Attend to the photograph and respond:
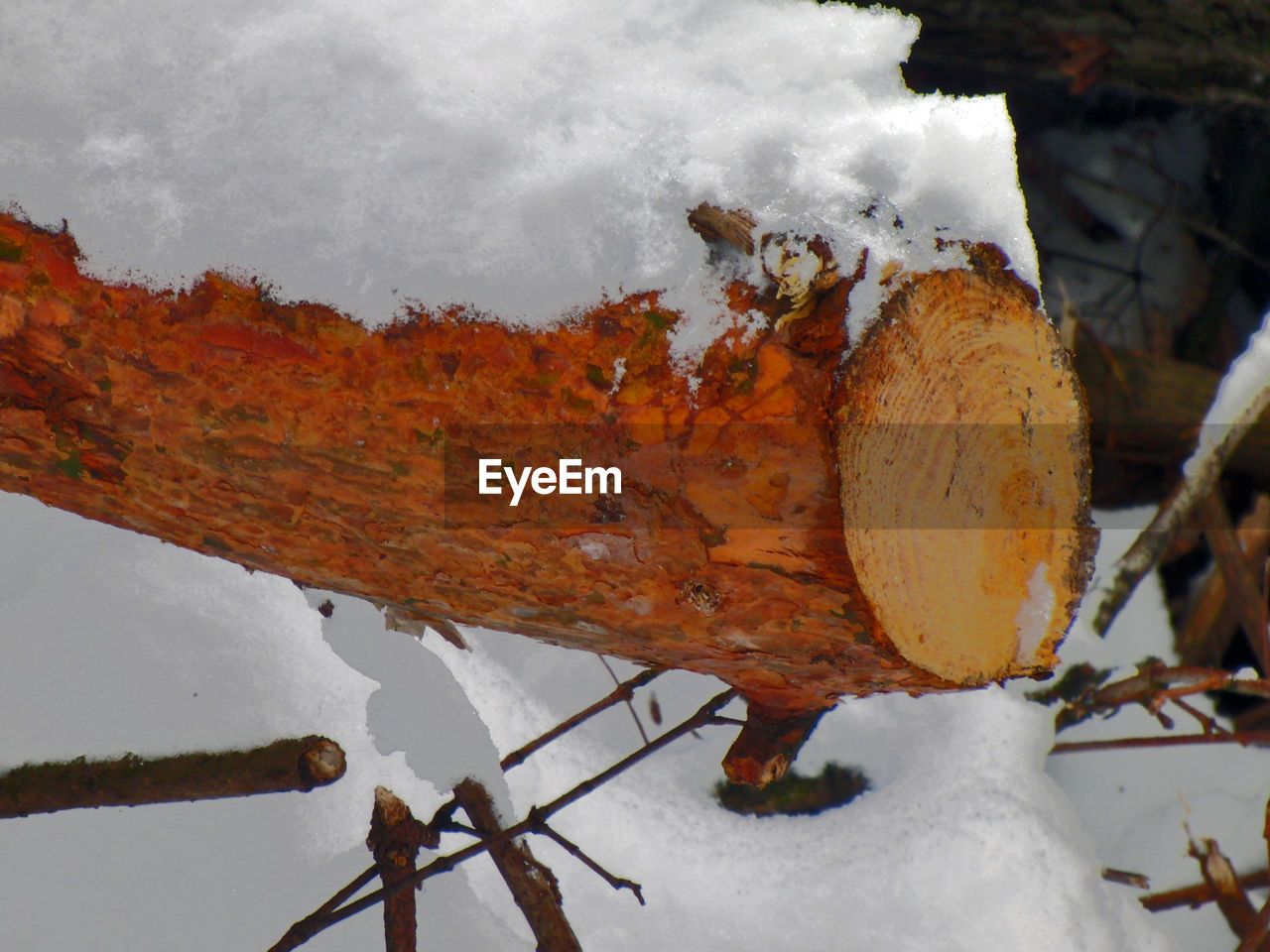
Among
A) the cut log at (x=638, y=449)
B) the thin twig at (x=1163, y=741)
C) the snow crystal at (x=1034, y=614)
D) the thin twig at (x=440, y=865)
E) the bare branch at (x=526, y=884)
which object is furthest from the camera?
the thin twig at (x=1163, y=741)

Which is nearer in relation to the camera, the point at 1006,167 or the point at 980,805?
the point at 1006,167

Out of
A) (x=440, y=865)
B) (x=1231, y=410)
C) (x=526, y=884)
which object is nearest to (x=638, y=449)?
(x=440, y=865)

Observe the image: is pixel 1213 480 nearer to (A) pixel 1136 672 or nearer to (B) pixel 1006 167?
(A) pixel 1136 672

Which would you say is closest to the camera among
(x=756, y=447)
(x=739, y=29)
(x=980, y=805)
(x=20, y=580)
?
(x=756, y=447)

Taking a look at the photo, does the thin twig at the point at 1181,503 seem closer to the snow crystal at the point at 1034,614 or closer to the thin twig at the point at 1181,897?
the thin twig at the point at 1181,897

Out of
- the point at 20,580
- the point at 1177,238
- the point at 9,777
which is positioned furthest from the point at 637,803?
the point at 1177,238

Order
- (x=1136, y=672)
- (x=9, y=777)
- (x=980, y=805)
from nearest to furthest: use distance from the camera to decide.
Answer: (x=9, y=777), (x=980, y=805), (x=1136, y=672)

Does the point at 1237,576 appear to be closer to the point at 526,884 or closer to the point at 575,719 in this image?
the point at 575,719

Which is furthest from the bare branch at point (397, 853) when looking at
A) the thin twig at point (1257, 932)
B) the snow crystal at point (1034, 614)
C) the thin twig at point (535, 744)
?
the thin twig at point (1257, 932)
